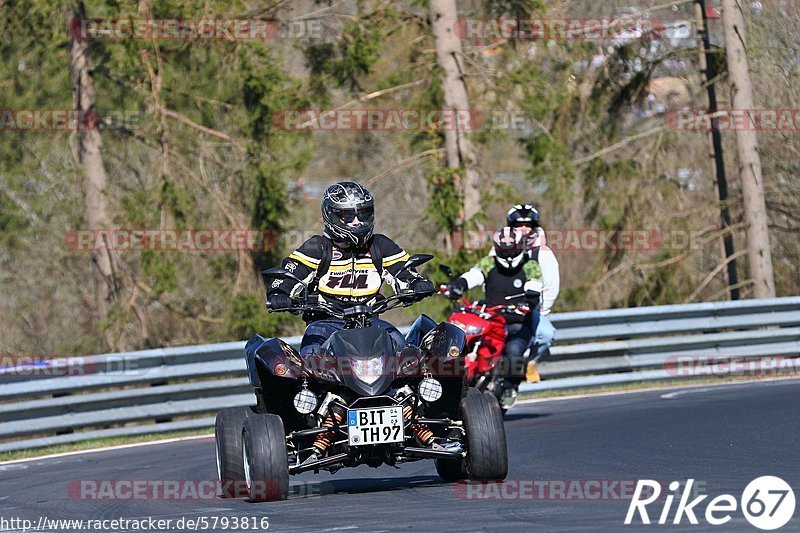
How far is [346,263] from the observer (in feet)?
32.7

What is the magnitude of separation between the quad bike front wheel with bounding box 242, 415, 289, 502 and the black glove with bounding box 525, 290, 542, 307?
18.0 ft

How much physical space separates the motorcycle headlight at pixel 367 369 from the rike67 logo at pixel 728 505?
171 cm

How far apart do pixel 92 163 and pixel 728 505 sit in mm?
20420

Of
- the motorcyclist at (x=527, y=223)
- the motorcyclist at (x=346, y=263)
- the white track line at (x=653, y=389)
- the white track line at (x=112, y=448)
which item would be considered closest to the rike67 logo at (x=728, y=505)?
the motorcyclist at (x=346, y=263)

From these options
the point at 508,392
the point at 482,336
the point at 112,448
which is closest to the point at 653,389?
the point at 508,392

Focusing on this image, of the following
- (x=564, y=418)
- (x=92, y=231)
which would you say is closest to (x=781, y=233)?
(x=92, y=231)

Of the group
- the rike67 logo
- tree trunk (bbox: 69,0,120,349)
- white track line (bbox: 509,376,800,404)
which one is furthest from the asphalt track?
tree trunk (bbox: 69,0,120,349)

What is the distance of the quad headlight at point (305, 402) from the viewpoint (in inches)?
358

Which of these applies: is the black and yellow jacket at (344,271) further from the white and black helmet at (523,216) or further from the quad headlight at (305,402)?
the white and black helmet at (523,216)

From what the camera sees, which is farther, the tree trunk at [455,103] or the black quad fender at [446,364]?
the tree trunk at [455,103]

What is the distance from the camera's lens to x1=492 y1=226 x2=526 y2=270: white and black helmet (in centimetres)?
1452

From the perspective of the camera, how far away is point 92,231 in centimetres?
2614

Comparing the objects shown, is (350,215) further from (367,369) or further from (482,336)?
(482,336)

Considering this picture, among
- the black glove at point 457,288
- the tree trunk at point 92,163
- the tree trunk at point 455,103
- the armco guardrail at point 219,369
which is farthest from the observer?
the tree trunk at point 92,163
